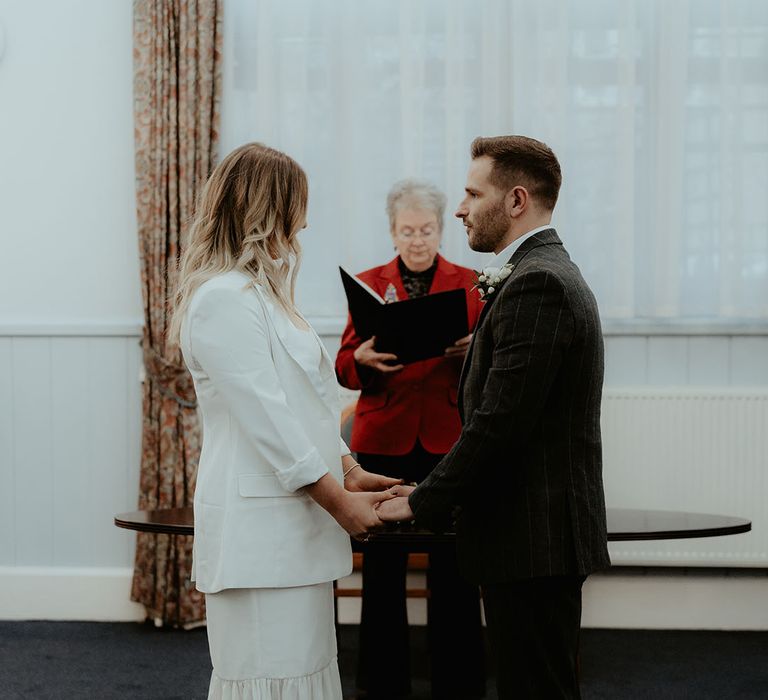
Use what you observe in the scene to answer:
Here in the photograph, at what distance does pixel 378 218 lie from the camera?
3.96 meters

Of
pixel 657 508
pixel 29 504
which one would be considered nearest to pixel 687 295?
pixel 657 508

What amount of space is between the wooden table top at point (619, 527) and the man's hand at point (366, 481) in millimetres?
248

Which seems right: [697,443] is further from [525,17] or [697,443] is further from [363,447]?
[525,17]

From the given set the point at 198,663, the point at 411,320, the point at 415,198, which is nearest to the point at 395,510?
the point at 411,320

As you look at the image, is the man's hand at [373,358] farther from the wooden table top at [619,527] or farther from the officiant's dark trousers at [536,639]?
the officiant's dark trousers at [536,639]

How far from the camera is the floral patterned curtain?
3.88 metres

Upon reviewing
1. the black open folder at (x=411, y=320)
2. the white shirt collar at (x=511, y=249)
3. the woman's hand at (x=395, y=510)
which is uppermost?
the white shirt collar at (x=511, y=249)

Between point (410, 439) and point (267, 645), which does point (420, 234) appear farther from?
point (267, 645)

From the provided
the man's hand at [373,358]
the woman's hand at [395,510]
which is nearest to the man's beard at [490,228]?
the woman's hand at [395,510]

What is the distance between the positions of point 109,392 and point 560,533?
2.76 m

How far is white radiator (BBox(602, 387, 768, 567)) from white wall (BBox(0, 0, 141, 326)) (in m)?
2.08

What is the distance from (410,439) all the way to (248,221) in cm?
128

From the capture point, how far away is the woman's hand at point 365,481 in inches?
87.0

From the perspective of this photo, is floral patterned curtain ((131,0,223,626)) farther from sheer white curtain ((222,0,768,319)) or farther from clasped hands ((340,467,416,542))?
clasped hands ((340,467,416,542))
